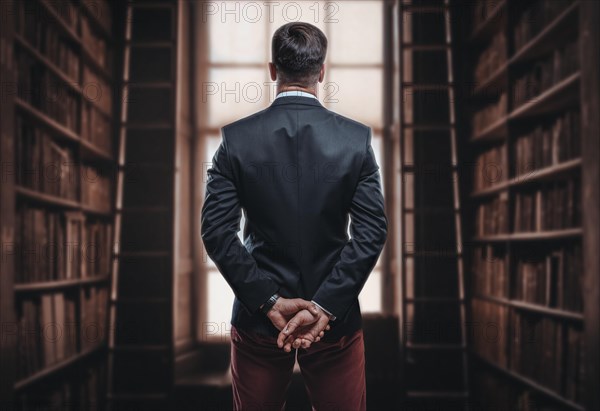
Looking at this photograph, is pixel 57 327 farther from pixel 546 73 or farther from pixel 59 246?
pixel 546 73

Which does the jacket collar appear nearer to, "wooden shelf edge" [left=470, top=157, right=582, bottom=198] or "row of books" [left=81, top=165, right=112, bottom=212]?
"wooden shelf edge" [left=470, top=157, right=582, bottom=198]

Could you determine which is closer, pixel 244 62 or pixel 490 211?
pixel 490 211

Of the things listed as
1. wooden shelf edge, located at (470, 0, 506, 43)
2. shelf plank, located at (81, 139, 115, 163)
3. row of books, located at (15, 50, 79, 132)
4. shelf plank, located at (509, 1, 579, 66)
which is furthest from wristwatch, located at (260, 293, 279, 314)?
wooden shelf edge, located at (470, 0, 506, 43)

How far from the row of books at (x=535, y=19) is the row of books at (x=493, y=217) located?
89 centimetres

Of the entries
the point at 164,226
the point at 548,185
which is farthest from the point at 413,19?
the point at 164,226

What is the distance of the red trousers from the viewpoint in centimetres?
154

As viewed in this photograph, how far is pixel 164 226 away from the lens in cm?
412

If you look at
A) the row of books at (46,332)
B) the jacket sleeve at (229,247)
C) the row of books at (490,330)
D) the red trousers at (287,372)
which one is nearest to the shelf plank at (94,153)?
the row of books at (46,332)

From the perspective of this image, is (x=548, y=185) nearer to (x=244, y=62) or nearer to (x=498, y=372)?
(x=498, y=372)

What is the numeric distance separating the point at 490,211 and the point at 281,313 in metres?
2.58

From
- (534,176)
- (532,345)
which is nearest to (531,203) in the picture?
(534,176)

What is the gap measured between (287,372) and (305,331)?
0.15 metres

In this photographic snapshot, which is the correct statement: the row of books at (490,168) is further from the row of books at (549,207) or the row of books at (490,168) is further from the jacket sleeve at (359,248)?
the jacket sleeve at (359,248)

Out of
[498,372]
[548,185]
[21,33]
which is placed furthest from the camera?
[498,372]
